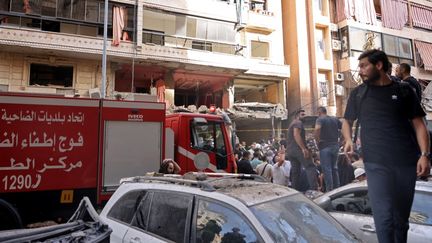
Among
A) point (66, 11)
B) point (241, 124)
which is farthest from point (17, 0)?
point (241, 124)

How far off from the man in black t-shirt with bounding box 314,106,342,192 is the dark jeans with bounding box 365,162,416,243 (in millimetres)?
4424

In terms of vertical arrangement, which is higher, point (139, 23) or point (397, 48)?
point (397, 48)

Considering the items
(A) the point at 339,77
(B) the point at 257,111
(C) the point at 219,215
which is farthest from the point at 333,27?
(C) the point at 219,215

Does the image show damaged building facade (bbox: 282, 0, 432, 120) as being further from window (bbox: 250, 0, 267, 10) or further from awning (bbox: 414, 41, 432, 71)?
window (bbox: 250, 0, 267, 10)

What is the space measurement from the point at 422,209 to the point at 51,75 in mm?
16781

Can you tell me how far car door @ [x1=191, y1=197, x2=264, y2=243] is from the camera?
277cm

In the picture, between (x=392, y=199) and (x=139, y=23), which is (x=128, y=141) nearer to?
(x=392, y=199)

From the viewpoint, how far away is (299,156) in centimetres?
747

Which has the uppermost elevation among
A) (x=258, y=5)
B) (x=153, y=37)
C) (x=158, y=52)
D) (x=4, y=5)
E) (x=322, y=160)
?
(x=258, y=5)

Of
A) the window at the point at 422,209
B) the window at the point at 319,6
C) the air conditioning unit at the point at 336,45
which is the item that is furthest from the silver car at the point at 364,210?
the window at the point at 319,6

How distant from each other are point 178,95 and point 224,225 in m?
20.0

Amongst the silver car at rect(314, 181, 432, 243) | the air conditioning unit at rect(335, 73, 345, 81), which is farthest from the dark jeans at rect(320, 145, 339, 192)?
the air conditioning unit at rect(335, 73, 345, 81)

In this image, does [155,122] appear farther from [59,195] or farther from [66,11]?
[66,11]

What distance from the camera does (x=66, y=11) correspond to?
664 inches
